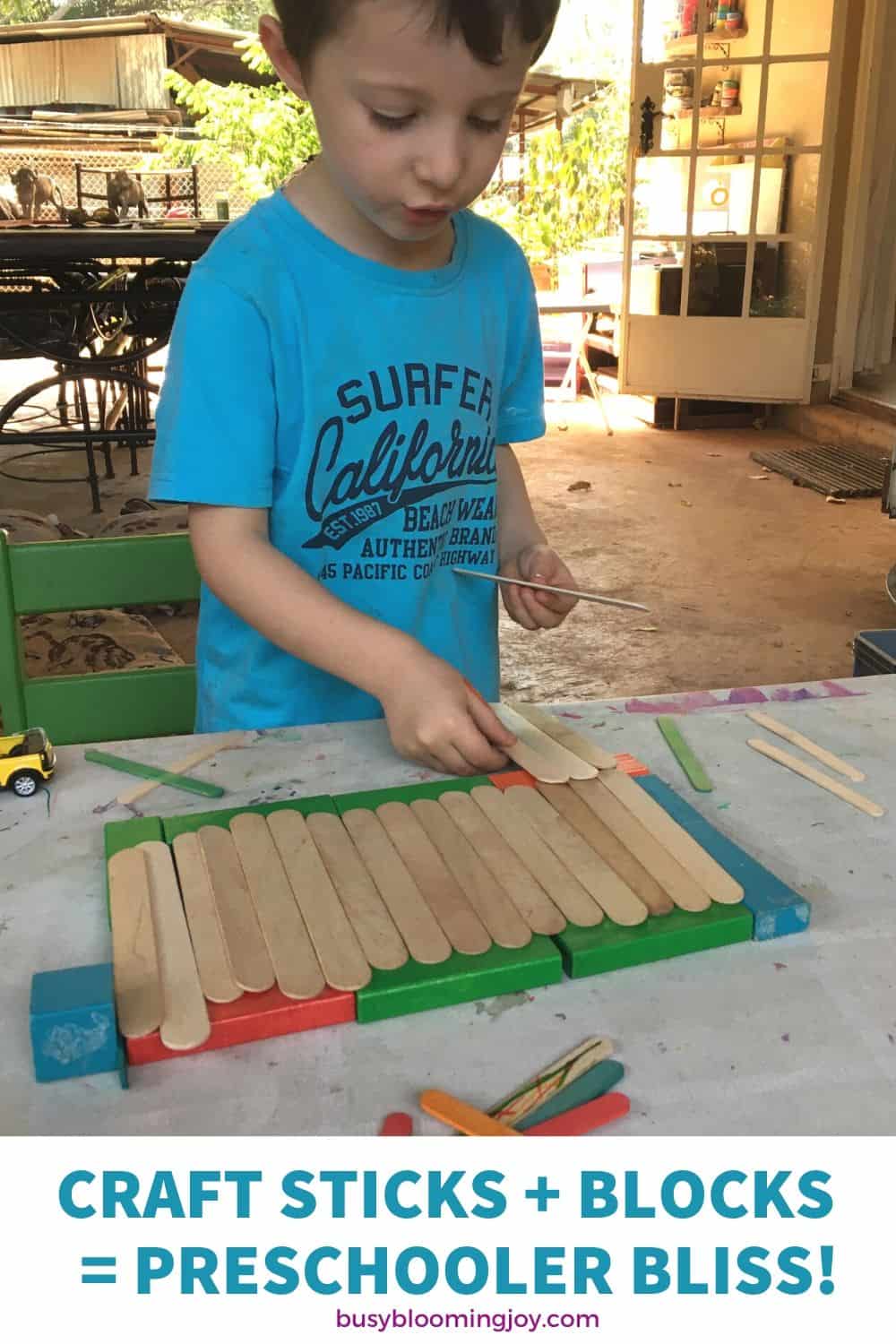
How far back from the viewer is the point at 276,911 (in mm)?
685

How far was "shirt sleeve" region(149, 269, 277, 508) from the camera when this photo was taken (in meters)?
0.93

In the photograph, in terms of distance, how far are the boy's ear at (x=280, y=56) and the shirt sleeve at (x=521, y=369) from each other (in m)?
0.35

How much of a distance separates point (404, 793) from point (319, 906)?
166 mm

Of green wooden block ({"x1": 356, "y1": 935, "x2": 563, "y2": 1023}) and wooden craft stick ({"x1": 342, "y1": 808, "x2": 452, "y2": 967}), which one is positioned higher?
wooden craft stick ({"x1": 342, "y1": 808, "x2": 452, "y2": 967})

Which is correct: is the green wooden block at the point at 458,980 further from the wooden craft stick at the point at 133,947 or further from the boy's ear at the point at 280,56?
the boy's ear at the point at 280,56

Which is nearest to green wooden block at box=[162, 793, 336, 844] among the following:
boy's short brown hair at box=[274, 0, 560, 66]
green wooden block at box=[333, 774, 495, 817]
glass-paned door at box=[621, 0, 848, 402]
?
green wooden block at box=[333, 774, 495, 817]

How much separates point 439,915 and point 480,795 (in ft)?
0.53

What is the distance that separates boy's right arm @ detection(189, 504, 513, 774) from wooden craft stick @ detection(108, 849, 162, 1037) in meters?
0.21

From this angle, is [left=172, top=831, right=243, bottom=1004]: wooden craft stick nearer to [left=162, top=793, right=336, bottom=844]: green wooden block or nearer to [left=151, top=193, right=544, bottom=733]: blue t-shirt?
[left=162, top=793, right=336, bottom=844]: green wooden block

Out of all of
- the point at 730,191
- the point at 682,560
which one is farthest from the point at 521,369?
the point at 730,191

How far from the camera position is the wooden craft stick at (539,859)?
0.69 metres

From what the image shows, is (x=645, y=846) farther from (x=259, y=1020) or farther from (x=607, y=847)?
(x=259, y=1020)

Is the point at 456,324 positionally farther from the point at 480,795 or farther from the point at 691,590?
the point at 691,590

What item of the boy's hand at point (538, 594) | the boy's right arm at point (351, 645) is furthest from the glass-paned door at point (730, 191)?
the boy's right arm at point (351, 645)
